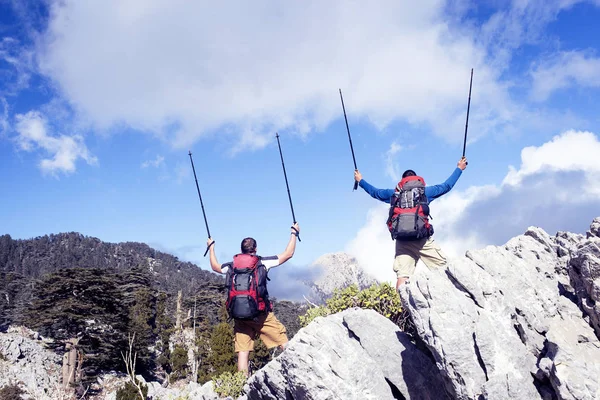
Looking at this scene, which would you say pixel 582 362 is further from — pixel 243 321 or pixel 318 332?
pixel 243 321

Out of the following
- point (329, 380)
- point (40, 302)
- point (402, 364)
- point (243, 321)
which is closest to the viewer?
point (329, 380)

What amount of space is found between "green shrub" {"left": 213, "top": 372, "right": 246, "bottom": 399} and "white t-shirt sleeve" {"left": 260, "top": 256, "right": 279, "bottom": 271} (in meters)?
3.18

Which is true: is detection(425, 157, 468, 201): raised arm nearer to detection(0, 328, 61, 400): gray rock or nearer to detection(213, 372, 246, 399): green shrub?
detection(213, 372, 246, 399): green shrub

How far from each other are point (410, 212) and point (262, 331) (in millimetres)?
3382

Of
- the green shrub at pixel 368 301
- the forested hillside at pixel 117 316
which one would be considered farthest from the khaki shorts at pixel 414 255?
the forested hillside at pixel 117 316

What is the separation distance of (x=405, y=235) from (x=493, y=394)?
112 inches

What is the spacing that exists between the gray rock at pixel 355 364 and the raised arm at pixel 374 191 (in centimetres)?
213

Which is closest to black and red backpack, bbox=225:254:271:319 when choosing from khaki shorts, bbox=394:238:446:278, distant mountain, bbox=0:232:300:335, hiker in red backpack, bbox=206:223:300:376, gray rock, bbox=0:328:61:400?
hiker in red backpack, bbox=206:223:300:376

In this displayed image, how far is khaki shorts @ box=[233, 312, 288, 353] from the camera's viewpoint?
24.8 feet

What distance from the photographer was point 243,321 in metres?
7.57

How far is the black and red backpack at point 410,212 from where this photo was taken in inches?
278

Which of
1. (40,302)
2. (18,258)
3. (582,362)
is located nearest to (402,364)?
(582,362)

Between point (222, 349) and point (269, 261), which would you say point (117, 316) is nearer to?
point (222, 349)

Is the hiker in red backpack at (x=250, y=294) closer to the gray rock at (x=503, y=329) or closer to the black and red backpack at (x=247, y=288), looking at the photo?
the black and red backpack at (x=247, y=288)
